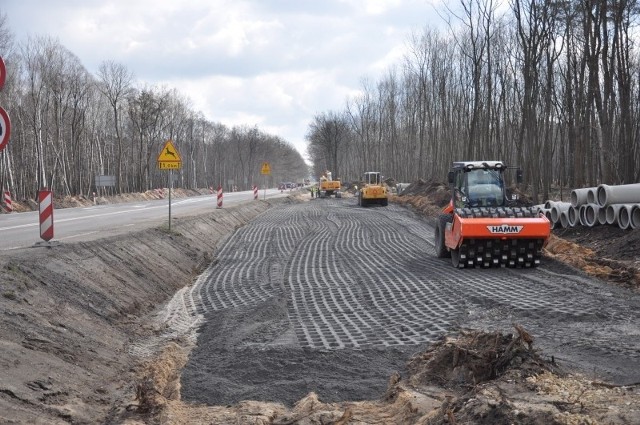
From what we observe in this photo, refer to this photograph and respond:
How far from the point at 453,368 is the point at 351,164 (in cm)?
9973

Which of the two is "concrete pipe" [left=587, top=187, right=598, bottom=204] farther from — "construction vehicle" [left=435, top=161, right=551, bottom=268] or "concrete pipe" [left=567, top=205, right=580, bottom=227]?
"construction vehicle" [left=435, top=161, right=551, bottom=268]

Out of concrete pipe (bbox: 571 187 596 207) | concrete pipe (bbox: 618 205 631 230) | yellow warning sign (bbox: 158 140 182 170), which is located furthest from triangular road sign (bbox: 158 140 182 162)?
concrete pipe (bbox: 618 205 631 230)

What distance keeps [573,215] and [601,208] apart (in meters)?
1.72

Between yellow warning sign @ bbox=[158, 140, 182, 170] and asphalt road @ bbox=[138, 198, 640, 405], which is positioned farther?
yellow warning sign @ bbox=[158, 140, 182, 170]

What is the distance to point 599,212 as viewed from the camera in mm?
17562

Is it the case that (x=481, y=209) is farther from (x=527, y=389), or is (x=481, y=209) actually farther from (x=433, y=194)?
(x=433, y=194)

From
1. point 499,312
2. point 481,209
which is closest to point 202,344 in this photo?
point 499,312

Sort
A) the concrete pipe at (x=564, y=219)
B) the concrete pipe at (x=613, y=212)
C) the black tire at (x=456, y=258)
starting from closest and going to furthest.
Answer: the black tire at (x=456, y=258) < the concrete pipe at (x=613, y=212) < the concrete pipe at (x=564, y=219)

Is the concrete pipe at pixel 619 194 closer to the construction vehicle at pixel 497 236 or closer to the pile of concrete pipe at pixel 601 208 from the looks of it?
the pile of concrete pipe at pixel 601 208

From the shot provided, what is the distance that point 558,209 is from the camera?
65.5 feet

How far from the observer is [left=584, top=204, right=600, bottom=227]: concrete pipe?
17656 millimetres

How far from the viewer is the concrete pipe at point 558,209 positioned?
19573 mm

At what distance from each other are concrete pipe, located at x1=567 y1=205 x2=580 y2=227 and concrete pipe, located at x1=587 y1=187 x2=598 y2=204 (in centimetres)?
59

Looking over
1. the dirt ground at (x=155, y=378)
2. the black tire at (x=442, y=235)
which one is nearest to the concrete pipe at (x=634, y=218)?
the black tire at (x=442, y=235)
